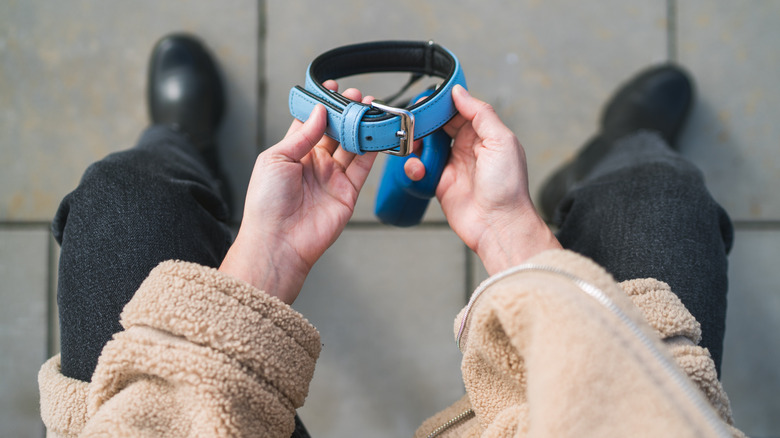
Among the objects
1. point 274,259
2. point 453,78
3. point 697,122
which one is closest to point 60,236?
point 274,259

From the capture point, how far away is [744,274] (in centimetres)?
136

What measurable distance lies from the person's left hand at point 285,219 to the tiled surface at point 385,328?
0.57 meters

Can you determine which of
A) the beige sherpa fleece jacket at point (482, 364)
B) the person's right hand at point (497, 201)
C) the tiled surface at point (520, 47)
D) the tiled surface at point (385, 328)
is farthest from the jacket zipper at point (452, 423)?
the tiled surface at point (520, 47)

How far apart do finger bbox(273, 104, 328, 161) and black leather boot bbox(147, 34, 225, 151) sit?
26.4 inches

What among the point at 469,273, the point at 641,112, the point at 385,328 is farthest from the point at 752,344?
the point at 385,328

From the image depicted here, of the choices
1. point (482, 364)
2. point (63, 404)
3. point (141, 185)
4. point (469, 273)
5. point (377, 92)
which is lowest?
point (469, 273)

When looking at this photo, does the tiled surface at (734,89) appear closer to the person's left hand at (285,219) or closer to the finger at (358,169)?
the finger at (358,169)

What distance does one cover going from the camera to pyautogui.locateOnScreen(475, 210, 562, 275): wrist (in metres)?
0.75

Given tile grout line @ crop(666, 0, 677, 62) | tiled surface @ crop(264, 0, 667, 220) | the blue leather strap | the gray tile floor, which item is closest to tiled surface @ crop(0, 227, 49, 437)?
the gray tile floor

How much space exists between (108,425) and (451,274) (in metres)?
0.94

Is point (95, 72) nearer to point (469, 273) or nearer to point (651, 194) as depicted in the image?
point (469, 273)

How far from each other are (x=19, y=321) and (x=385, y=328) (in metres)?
1.00

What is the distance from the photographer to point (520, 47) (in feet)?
4.49

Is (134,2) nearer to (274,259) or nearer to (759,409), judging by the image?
(274,259)
